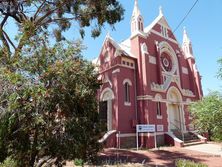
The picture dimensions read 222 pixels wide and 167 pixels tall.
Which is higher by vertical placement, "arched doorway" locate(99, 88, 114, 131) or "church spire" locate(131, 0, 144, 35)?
"church spire" locate(131, 0, 144, 35)

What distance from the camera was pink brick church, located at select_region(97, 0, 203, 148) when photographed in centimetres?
1986

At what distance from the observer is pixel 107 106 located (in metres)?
21.0

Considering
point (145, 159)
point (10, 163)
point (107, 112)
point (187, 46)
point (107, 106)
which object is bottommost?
point (145, 159)

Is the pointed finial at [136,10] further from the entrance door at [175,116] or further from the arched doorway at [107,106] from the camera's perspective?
the entrance door at [175,116]

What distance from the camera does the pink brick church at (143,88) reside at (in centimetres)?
1986

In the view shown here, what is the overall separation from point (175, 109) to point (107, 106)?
884cm

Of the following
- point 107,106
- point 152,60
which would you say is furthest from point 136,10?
point 107,106

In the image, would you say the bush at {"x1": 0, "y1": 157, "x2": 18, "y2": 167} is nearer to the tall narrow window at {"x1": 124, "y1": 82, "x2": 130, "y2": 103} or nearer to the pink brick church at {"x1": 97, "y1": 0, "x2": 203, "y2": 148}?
the pink brick church at {"x1": 97, "y1": 0, "x2": 203, "y2": 148}

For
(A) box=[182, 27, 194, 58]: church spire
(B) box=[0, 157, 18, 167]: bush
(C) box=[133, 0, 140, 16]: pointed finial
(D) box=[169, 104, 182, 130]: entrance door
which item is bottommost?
(B) box=[0, 157, 18, 167]: bush

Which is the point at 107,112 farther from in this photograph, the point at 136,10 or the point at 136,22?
the point at 136,10

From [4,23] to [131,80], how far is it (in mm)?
11964

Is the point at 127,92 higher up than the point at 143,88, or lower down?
lower down

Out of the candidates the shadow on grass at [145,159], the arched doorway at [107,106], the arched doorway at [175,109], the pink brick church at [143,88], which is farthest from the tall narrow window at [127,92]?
the shadow on grass at [145,159]

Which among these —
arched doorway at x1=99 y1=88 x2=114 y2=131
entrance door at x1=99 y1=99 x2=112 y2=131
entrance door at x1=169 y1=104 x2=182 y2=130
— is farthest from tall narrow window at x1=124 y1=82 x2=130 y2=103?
entrance door at x1=169 y1=104 x2=182 y2=130
